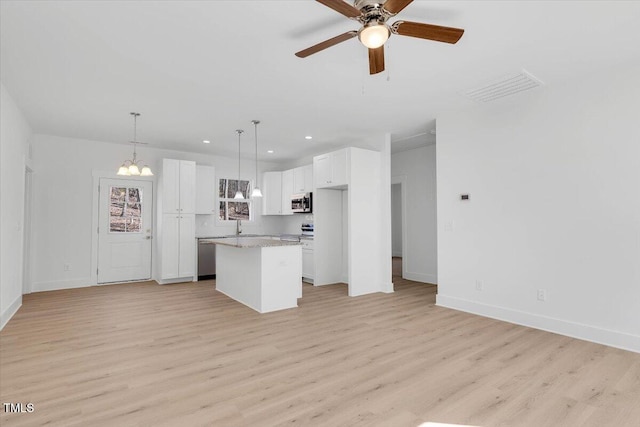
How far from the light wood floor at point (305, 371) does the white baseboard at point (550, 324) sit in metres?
0.13

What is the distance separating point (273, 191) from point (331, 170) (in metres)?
2.35

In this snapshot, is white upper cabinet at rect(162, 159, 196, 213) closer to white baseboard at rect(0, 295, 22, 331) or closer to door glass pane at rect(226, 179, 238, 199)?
door glass pane at rect(226, 179, 238, 199)

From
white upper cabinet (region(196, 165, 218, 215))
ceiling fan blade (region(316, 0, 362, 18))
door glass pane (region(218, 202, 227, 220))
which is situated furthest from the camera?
door glass pane (region(218, 202, 227, 220))

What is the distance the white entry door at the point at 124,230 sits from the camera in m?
6.25

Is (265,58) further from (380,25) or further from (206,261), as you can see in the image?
(206,261)

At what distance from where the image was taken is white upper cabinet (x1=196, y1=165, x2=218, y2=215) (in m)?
6.96

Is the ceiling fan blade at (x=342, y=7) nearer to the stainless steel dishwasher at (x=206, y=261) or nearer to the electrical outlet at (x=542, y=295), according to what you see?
the electrical outlet at (x=542, y=295)

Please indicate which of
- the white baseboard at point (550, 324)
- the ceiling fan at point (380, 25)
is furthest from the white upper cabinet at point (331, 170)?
the ceiling fan at point (380, 25)

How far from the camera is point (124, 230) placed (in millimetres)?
6457

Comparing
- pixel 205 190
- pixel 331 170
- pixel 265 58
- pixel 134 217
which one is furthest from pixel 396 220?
pixel 265 58

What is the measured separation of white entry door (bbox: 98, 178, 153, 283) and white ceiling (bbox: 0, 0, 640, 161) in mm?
1734

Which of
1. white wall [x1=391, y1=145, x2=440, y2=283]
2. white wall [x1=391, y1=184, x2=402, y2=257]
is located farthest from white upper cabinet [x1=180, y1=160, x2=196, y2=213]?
white wall [x1=391, y1=184, x2=402, y2=257]

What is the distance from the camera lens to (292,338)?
3.35 meters

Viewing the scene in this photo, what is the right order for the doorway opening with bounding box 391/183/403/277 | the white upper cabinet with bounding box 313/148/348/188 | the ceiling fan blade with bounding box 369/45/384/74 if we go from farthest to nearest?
the doorway opening with bounding box 391/183/403/277 → the white upper cabinet with bounding box 313/148/348/188 → the ceiling fan blade with bounding box 369/45/384/74
